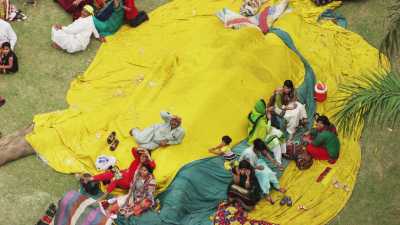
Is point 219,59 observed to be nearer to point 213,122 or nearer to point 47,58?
point 213,122

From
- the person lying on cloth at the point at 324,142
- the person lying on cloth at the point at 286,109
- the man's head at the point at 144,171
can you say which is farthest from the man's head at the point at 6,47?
the person lying on cloth at the point at 324,142

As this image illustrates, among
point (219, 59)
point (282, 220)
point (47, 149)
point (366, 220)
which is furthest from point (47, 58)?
point (366, 220)

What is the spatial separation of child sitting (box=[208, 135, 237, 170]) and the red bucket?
2199 millimetres

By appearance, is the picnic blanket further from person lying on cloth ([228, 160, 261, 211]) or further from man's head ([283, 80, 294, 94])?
man's head ([283, 80, 294, 94])

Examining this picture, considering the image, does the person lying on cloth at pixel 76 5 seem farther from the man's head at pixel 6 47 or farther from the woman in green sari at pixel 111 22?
the man's head at pixel 6 47

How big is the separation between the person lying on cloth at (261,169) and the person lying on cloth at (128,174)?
1404 mm

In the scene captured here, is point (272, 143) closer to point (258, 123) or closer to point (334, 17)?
point (258, 123)

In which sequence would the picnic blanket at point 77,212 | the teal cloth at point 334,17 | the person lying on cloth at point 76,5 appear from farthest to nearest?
the teal cloth at point 334,17 < the person lying on cloth at point 76,5 < the picnic blanket at point 77,212

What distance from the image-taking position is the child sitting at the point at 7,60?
1281 centimetres

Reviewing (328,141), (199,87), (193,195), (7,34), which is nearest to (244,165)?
(193,195)

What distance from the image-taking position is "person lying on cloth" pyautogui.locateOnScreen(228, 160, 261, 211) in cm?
1045

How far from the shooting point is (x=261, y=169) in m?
10.8

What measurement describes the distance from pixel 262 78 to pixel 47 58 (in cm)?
406

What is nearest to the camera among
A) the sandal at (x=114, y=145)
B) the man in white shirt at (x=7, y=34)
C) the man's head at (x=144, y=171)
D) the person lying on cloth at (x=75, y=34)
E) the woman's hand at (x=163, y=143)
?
the man's head at (x=144, y=171)
